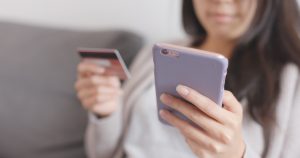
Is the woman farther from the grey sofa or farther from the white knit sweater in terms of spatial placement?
the grey sofa

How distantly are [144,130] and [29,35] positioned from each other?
50 centimetres

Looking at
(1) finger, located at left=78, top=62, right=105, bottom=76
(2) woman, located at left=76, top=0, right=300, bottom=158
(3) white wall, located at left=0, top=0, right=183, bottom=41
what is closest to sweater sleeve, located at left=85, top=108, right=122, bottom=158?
(2) woman, located at left=76, top=0, right=300, bottom=158

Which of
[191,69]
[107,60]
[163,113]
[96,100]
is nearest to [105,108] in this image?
[96,100]

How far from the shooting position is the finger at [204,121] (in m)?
0.53

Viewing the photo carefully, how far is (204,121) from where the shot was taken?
53 cm

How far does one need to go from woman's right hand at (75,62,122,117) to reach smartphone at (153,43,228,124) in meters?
0.22

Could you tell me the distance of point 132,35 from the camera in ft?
3.40

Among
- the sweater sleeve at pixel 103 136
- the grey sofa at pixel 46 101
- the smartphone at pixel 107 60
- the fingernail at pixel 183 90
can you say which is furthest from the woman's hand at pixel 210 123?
the grey sofa at pixel 46 101

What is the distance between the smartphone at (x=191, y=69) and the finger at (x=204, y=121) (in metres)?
0.02

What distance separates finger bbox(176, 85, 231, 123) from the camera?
52 centimetres

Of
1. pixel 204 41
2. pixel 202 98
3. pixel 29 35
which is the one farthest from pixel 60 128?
pixel 202 98

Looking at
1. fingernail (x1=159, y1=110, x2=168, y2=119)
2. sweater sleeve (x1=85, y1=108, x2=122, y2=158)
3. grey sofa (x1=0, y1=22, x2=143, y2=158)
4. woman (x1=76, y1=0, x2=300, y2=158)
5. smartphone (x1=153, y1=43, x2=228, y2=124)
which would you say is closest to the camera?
smartphone (x1=153, y1=43, x2=228, y2=124)

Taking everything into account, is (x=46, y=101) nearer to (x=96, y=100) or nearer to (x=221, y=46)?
(x=96, y=100)

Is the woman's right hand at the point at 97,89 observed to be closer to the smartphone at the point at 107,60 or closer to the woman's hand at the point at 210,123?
the smartphone at the point at 107,60
